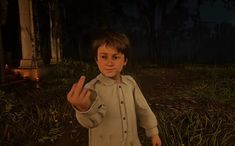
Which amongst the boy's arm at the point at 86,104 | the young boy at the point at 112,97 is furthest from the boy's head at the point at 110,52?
the boy's arm at the point at 86,104

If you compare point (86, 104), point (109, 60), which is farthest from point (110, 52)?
point (86, 104)

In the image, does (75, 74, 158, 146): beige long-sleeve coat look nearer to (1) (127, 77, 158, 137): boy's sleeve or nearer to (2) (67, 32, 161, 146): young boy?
(2) (67, 32, 161, 146): young boy

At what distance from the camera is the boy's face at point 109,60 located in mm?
1954

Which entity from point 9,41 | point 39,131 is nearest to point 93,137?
point 39,131

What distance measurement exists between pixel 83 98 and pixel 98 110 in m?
0.25

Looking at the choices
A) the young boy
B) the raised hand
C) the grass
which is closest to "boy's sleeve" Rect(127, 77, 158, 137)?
the young boy

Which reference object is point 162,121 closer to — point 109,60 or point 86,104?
point 109,60

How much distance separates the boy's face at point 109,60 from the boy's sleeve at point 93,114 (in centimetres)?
22

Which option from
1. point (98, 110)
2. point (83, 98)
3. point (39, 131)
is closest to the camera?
point (83, 98)

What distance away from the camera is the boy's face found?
1954mm

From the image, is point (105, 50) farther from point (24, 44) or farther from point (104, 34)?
point (24, 44)

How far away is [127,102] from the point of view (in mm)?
2074

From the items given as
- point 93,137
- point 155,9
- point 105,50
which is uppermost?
point 155,9

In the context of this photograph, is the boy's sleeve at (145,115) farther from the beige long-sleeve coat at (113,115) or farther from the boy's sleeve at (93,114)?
the boy's sleeve at (93,114)
